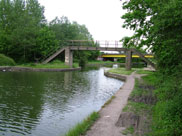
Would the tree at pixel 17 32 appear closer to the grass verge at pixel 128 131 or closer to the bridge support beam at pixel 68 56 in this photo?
the bridge support beam at pixel 68 56

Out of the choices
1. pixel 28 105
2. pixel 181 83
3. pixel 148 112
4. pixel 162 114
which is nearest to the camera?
pixel 162 114

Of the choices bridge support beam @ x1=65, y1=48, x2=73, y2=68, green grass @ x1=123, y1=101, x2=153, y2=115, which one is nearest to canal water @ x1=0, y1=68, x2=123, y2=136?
green grass @ x1=123, y1=101, x2=153, y2=115

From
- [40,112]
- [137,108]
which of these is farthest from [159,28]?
[40,112]

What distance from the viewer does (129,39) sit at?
22.4 metres

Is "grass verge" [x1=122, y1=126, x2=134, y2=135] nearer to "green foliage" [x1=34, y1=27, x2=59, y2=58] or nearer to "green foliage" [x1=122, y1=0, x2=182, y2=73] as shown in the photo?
"green foliage" [x1=122, y1=0, x2=182, y2=73]

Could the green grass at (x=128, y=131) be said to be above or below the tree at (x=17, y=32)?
below

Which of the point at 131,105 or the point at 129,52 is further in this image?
the point at 129,52

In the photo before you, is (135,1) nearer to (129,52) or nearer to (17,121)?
(17,121)

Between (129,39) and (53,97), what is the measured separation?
1042cm

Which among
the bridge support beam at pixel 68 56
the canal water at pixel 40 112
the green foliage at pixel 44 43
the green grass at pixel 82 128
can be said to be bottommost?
the canal water at pixel 40 112

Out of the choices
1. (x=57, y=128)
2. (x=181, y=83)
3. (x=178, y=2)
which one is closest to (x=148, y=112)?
(x=181, y=83)

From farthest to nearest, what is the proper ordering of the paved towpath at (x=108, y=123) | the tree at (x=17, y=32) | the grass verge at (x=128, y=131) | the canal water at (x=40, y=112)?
the tree at (x=17, y=32)
the canal water at (x=40, y=112)
the paved towpath at (x=108, y=123)
the grass verge at (x=128, y=131)

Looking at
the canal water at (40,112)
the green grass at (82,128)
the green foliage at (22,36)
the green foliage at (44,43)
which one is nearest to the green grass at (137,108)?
the green grass at (82,128)

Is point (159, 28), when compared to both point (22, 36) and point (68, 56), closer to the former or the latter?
point (68, 56)
